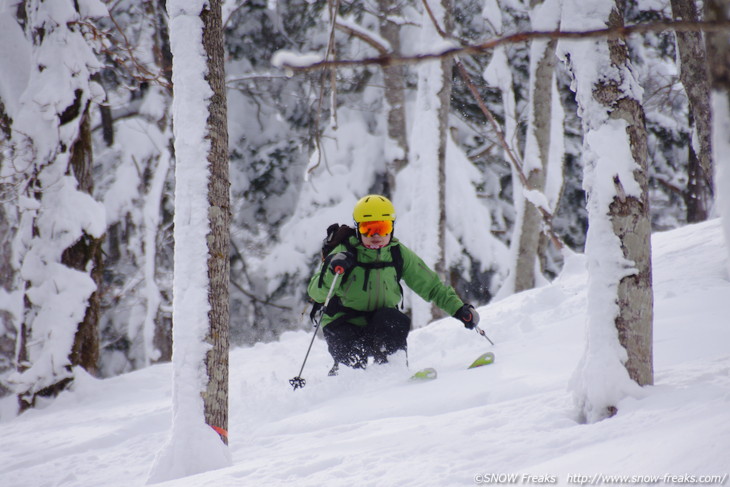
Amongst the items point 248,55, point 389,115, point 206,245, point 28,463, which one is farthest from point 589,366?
point 248,55

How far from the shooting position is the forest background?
19.7 ft

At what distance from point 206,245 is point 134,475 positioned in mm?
1391

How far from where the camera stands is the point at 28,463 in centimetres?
379

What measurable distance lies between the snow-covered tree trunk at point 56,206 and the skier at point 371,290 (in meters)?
2.72

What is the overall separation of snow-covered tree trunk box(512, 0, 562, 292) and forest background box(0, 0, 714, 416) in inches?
1.3

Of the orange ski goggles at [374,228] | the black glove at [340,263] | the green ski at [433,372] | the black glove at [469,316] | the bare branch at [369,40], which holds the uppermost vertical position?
the bare branch at [369,40]

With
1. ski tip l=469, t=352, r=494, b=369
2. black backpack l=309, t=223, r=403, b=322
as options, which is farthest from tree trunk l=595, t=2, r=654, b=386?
black backpack l=309, t=223, r=403, b=322

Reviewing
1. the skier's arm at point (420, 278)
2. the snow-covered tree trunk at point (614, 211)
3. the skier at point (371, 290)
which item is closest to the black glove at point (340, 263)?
the skier at point (371, 290)

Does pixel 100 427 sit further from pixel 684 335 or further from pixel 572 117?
pixel 572 117

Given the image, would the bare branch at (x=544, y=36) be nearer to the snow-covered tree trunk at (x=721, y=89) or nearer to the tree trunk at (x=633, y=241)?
the snow-covered tree trunk at (x=721, y=89)

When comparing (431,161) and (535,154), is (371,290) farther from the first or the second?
(535,154)

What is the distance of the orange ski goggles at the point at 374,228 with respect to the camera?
5.00 metres

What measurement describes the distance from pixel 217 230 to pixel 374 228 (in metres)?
2.00

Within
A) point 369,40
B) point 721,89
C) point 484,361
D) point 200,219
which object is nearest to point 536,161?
point 369,40
